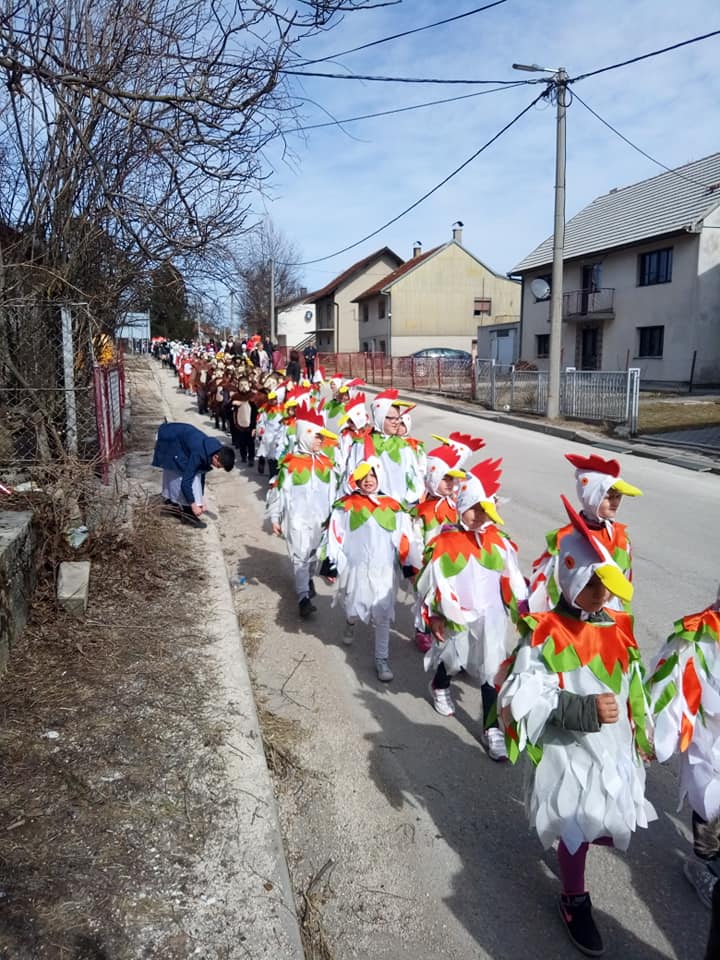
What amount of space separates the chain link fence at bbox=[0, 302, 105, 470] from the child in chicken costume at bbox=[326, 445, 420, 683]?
121 inches

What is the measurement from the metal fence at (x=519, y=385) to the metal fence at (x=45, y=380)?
10794 millimetres

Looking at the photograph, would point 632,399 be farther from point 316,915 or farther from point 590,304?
point 590,304

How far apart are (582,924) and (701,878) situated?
601mm

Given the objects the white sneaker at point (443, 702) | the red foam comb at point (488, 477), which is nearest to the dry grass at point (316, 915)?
the white sneaker at point (443, 702)

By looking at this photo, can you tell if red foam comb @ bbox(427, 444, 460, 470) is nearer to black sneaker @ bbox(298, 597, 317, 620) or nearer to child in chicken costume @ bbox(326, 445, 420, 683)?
child in chicken costume @ bbox(326, 445, 420, 683)

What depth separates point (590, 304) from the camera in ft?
103

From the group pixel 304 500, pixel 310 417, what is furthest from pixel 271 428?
pixel 304 500

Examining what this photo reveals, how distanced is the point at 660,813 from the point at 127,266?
7.82 metres

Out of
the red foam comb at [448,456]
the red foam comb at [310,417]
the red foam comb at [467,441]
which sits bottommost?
the red foam comb at [448,456]

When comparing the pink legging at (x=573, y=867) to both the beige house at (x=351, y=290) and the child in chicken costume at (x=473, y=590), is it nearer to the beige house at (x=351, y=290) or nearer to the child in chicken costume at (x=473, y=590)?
the child in chicken costume at (x=473, y=590)

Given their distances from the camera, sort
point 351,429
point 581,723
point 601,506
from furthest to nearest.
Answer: point 351,429
point 601,506
point 581,723

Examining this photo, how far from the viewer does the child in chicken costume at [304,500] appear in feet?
18.8

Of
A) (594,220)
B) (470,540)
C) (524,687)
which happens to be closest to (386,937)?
(524,687)

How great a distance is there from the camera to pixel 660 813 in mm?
A: 3303
